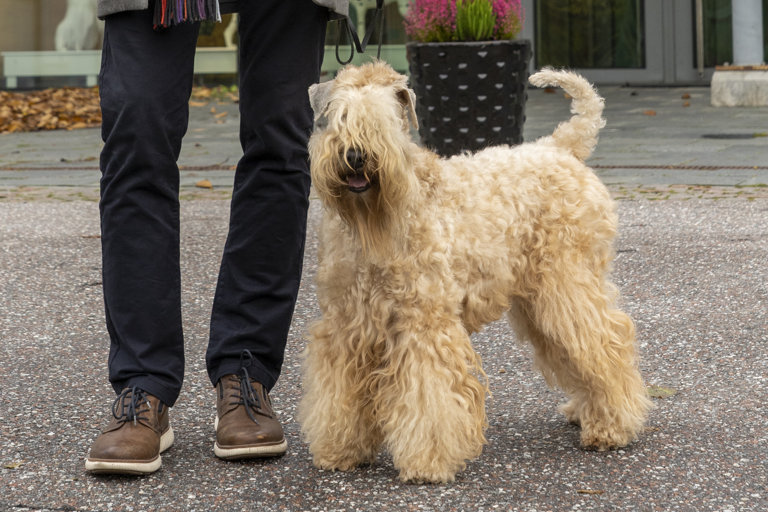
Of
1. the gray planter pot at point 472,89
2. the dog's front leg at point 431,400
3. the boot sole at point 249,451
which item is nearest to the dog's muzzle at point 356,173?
the dog's front leg at point 431,400

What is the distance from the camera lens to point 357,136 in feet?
8.68

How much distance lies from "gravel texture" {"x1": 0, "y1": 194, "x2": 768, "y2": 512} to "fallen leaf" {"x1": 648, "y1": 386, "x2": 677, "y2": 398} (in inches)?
0.5

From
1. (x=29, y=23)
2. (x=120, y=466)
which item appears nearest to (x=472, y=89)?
(x=120, y=466)

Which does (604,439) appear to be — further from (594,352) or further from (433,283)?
(433,283)

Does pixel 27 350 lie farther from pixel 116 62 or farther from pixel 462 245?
pixel 462 245

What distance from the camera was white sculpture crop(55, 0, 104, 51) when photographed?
51.7 feet

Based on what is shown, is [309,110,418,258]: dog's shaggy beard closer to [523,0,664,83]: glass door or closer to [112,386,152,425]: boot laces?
[112,386,152,425]: boot laces

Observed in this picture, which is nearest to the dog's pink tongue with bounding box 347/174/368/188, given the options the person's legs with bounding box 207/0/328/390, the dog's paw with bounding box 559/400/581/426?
the person's legs with bounding box 207/0/328/390

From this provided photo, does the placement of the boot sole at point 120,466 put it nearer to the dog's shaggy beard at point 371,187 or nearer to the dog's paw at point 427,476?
the dog's paw at point 427,476

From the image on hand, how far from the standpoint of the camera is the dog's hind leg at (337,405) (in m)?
2.97

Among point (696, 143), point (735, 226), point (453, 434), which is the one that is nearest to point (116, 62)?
point (453, 434)

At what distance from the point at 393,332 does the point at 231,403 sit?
617 mm

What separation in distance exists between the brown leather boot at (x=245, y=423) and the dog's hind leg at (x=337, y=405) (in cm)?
12

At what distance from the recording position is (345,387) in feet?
9.79
